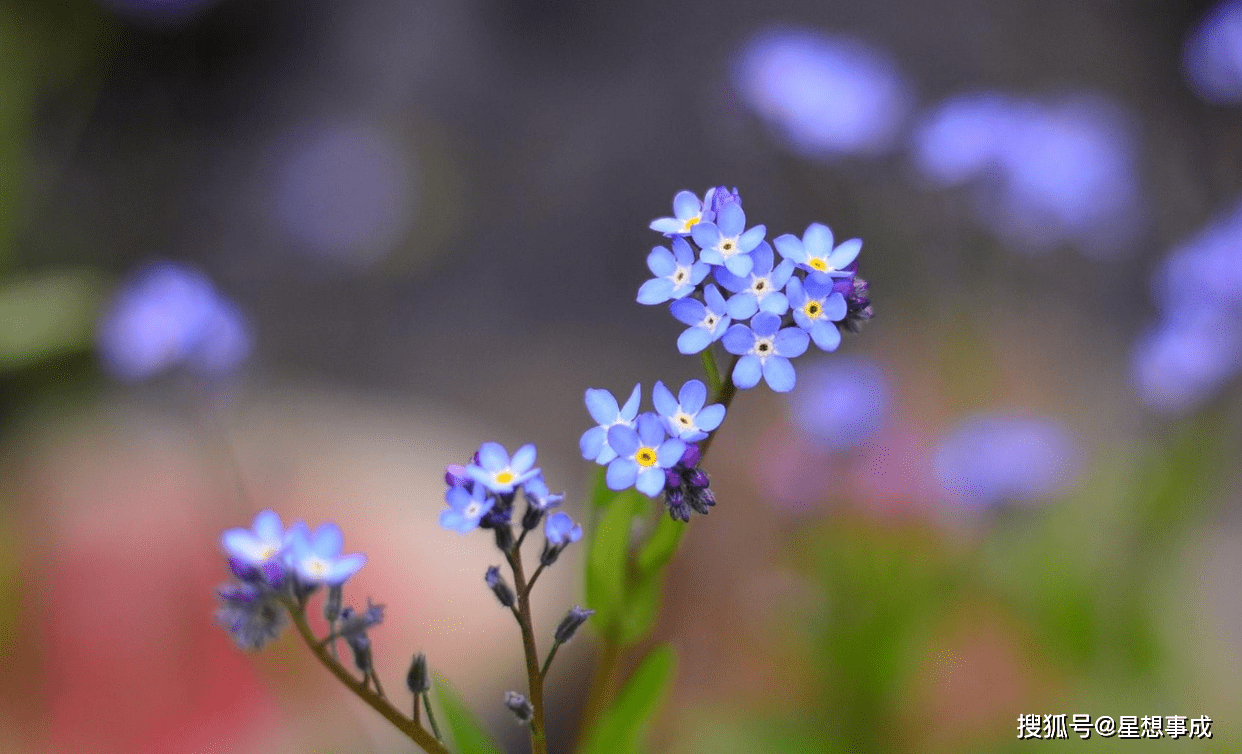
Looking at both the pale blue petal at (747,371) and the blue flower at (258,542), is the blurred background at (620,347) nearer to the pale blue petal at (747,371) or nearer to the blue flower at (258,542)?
the blue flower at (258,542)

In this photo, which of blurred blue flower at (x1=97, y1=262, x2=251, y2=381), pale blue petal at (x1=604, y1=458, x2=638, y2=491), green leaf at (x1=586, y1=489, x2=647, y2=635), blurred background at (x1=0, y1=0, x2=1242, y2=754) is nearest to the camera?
pale blue petal at (x1=604, y1=458, x2=638, y2=491)

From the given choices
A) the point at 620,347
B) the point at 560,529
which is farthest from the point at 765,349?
the point at 620,347

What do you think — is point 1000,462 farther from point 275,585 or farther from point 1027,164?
point 275,585

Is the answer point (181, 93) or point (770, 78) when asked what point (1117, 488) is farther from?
point (181, 93)

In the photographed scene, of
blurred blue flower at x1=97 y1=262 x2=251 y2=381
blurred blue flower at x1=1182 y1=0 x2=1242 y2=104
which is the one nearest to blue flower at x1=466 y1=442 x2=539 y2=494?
blurred blue flower at x1=97 y1=262 x2=251 y2=381

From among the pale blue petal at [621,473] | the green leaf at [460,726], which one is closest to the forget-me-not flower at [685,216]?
the pale blue petal at [621,473]

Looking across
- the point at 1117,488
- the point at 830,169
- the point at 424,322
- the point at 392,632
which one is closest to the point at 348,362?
the point at 424,322

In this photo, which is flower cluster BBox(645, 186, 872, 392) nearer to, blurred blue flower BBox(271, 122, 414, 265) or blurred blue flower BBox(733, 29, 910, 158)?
blurred blue flower BBox(733, 29, 910, 158)
